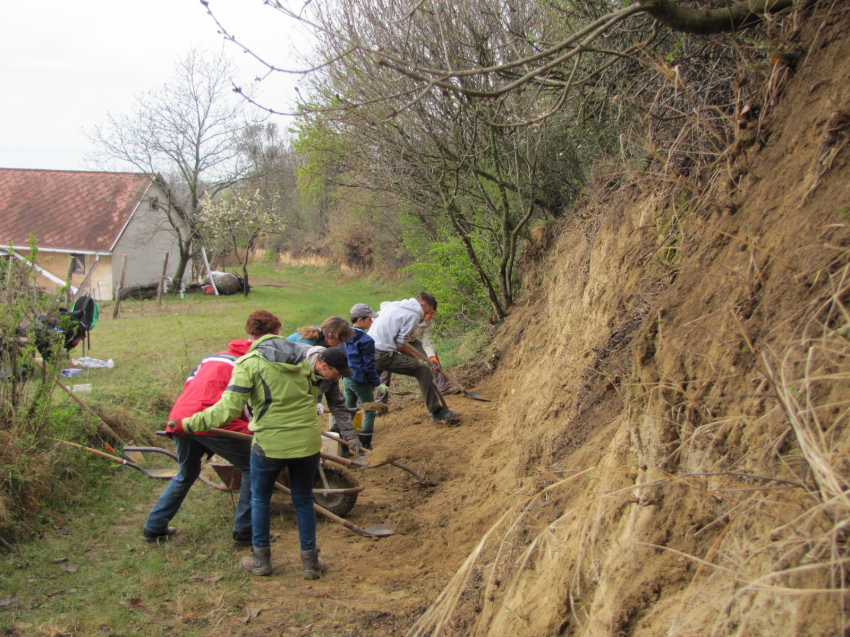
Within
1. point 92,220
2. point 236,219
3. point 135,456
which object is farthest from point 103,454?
point 236,219

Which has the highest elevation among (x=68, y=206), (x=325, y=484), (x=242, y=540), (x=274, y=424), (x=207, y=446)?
(x=68, y=206)

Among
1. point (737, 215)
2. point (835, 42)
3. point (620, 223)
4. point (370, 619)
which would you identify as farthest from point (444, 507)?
point (835, 42)

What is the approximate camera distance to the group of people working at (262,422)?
435cm

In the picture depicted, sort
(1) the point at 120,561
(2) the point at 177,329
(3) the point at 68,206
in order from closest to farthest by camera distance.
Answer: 1. (1) the point at 120,561
2. (2) the point at 177,329
3. (3) the point at 68,206

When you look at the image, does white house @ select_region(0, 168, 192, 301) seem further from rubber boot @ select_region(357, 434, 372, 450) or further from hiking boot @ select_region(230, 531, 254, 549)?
hiking boot @ select_region(230, 531, 254, 549)

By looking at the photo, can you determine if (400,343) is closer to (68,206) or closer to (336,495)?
(336,495)

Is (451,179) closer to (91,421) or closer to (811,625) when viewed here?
(91,421)

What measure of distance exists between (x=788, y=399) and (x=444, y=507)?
4.03 m

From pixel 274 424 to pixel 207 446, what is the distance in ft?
3.11

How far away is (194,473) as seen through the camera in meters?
5.02

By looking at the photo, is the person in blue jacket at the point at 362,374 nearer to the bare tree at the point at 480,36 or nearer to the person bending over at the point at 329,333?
the person bending over at the point at 329,333

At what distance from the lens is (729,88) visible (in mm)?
4438

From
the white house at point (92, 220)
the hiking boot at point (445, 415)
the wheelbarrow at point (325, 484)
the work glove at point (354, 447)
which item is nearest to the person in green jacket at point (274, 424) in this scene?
the wheelbarrow at point (325, 484)

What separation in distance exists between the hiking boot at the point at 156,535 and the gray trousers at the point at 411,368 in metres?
3.48
